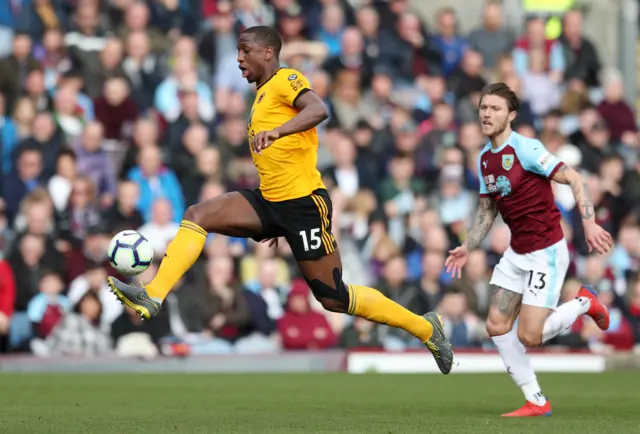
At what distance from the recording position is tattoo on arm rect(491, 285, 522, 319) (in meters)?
10.2

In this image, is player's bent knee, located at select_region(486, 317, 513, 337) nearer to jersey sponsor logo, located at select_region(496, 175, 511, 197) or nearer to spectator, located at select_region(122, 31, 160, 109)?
jersey sponsor logo, located at select_region(496, 175, 511, 197)

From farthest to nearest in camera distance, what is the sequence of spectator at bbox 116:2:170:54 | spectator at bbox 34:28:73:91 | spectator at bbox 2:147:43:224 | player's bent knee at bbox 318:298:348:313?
spectator at bbox 116:2:170:54, spectator at bbox 34:28:73:91, spectator at bbox 2:147:43:224, player's bent knee at bbox 318:298:348:313

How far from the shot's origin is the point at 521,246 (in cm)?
1016

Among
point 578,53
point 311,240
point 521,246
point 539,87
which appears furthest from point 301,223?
point 578,53

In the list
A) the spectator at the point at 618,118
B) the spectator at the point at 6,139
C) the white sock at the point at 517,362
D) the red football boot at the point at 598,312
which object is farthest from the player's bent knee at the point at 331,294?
the spectator at the point at 618,118

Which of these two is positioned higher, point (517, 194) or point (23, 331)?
point (517, 194)

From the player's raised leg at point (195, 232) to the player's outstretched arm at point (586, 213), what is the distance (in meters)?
2.11

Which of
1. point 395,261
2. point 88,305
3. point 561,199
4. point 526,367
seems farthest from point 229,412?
point 561,199

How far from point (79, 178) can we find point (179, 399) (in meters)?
5.53

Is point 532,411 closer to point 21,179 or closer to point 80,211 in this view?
point 80,211

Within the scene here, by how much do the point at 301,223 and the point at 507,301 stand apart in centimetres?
169

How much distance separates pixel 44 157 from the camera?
1661 centimetres

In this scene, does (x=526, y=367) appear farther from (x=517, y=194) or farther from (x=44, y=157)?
(x=44, y=157)

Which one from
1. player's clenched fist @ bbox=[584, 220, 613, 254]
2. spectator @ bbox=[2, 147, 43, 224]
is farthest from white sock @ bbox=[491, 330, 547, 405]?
spectator @ bbox=[2, 147, 43, 224]
